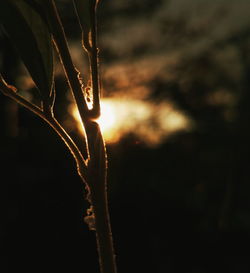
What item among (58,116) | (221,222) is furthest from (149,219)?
(221,222)

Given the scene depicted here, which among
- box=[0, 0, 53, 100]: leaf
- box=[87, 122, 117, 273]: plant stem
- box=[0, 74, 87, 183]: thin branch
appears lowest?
box=[87, 122, 117, 273]: plant stem

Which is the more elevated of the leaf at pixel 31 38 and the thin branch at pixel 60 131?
the leaf at pixel 31 38

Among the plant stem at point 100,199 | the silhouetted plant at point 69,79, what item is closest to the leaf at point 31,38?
the silhouetted plant at point 69,79

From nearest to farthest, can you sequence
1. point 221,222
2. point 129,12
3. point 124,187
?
point 221,222 → point 124,187 → point 129,12

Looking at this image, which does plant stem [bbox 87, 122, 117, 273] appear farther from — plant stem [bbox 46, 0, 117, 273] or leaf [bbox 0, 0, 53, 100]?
leaf [bbox 0, 0, 53, 100]

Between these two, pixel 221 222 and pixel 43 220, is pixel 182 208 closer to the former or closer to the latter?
pixel 43 220

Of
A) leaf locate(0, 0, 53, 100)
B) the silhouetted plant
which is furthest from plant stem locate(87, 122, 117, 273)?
leaf locate(0, 0, 53, 100)

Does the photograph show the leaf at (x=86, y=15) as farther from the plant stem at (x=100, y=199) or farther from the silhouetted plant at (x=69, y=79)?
the plant stem at (x=100, y=199)
